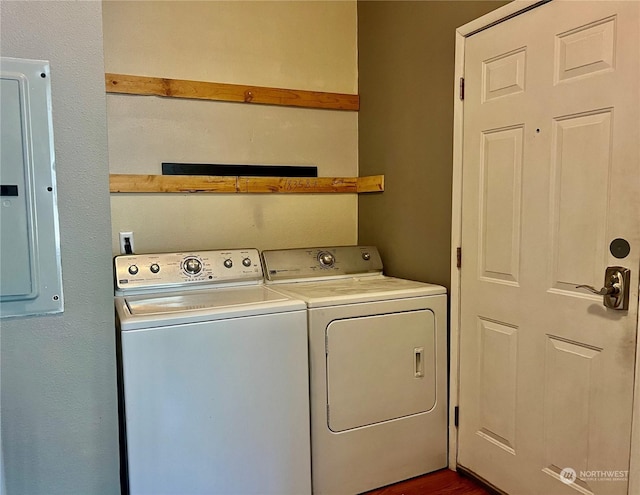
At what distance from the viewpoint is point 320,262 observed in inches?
102

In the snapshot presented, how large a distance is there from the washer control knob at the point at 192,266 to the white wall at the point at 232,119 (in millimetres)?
276

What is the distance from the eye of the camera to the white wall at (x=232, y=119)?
2.39m

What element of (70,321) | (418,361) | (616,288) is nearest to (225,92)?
(70,321)

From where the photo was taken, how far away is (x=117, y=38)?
7.70 ft

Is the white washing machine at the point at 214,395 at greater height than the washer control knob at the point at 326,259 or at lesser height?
lesser

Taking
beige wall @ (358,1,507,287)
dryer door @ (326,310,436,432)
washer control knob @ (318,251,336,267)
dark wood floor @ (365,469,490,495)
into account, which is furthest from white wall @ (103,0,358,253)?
dark wood floor @ (365,469,490,495)

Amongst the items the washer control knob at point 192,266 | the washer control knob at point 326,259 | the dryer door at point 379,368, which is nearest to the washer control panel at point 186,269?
the washer control knob at point 192,266

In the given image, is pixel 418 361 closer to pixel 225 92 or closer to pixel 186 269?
pixel 186 269

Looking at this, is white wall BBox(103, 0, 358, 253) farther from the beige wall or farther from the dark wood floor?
the dark wood floor

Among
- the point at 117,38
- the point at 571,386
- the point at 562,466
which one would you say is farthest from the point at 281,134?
the point at 562,466

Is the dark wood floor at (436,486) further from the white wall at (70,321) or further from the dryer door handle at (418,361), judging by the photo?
the white wall at (70,321)

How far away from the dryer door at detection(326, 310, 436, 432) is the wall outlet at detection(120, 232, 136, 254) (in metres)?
1.16

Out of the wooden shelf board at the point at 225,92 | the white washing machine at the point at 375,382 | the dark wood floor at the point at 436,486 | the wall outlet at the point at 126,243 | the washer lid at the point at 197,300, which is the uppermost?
the wooden shelf board at the point at 225,92

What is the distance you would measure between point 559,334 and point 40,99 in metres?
1.86
